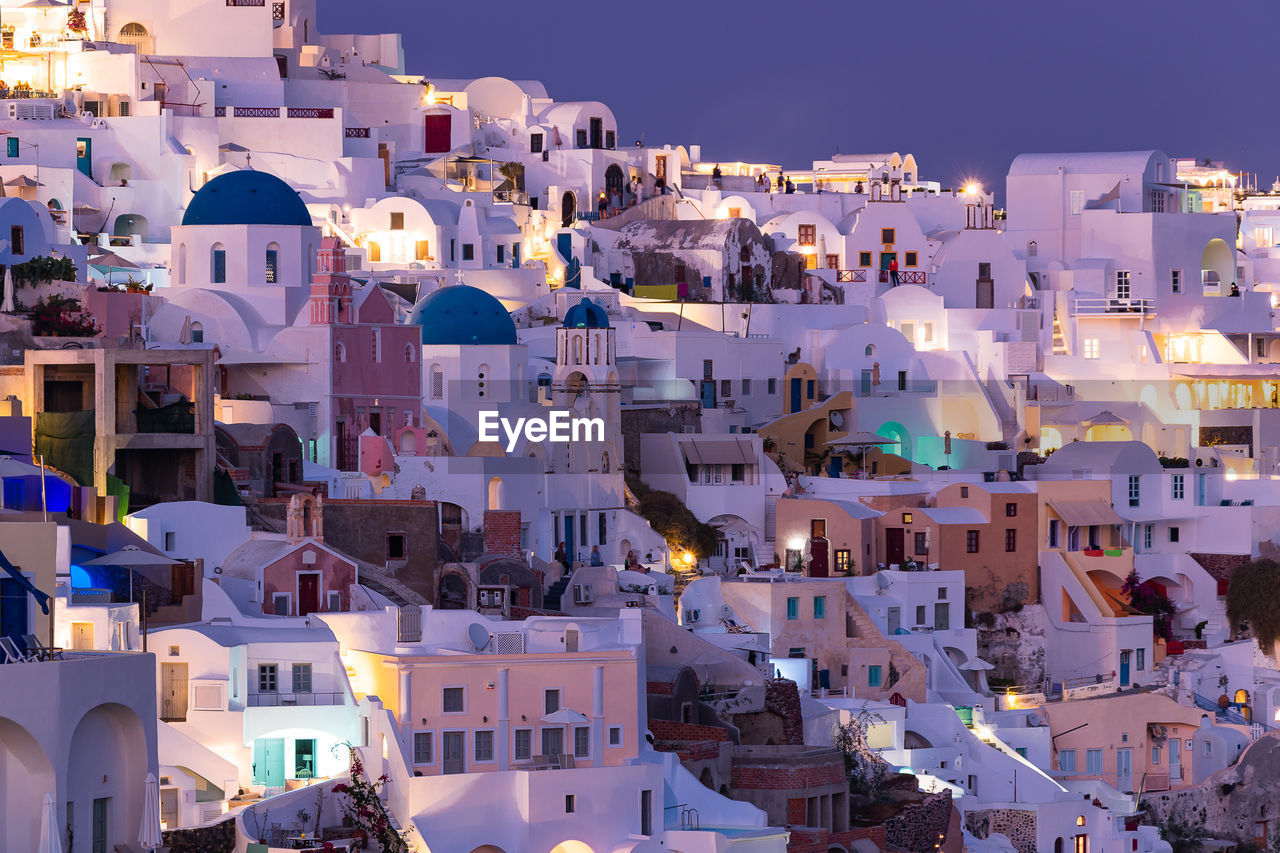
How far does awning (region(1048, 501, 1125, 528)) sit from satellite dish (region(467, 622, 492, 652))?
60.5ft

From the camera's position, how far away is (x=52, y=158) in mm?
61062

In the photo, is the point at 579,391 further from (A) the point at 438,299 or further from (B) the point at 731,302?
(B) the point at 731,302

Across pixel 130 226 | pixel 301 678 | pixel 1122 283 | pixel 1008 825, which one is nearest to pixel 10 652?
pixel 301 678

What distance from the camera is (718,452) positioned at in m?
55.2

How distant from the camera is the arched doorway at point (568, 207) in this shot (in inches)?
2746

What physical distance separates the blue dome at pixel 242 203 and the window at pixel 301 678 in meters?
17.8

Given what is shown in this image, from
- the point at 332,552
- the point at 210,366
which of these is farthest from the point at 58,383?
the point at 332,552

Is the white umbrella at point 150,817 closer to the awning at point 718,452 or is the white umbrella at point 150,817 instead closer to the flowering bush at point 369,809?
the flowering bush at point 369,809

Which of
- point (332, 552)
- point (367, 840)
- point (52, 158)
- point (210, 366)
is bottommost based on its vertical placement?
point (367, 840)

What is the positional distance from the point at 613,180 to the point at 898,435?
1441cm

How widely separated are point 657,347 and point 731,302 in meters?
5.29

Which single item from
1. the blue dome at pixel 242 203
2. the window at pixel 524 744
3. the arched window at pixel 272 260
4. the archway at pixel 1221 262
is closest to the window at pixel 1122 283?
the archway at pixel 1221 262

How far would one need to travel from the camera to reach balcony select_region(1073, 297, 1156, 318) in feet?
219

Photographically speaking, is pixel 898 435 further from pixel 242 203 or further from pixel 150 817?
pixel 150 817
